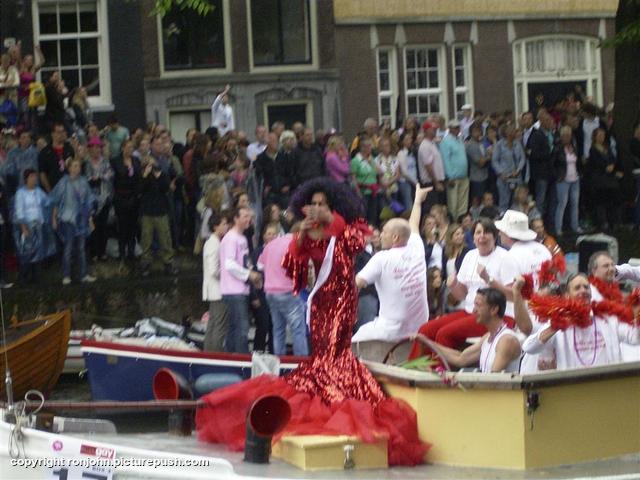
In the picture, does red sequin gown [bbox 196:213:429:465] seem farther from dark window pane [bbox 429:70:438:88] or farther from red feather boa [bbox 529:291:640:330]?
dark window pane [bbox 429:70:438:88]

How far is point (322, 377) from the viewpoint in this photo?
10508mm

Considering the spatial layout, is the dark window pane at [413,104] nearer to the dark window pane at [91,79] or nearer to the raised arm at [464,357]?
the dark window pane at [91,79]

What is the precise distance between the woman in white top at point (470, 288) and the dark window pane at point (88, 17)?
16.3m

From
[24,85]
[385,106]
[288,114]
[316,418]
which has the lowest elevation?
[316,418]

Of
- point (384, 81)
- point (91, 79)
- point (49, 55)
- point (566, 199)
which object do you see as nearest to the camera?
point (566, 199)

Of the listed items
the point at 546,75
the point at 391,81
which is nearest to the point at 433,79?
the point at 391,81

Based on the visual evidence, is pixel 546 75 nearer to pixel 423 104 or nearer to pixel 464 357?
pixel 423 104

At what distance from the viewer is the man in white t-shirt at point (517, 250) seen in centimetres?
1271

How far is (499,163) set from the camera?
24.1 meters

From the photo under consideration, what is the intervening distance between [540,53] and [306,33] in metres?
5.23

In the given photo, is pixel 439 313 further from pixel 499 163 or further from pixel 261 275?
pixel 499 163

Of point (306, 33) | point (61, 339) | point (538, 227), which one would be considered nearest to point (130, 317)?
point (61, 339)

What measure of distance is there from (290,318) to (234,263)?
2.91 feet

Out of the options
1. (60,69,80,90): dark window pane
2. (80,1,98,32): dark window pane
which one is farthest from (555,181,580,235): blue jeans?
(80,1,98,32): dark window pane
